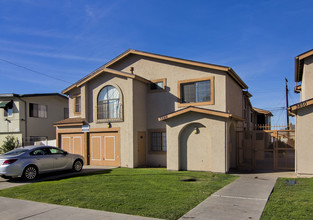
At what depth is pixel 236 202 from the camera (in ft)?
23.6

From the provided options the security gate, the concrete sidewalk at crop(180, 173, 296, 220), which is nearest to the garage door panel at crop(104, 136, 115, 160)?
the security gate

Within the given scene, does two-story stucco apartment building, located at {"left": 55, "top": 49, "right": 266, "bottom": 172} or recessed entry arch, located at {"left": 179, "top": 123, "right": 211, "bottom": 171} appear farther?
two-story stucco apartment building, located at {"left": 55, "top": 49, "right": 266, "bottom": 172}

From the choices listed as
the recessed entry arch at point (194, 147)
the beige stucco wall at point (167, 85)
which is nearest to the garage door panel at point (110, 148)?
the beige stucco wall at point (167, 85)

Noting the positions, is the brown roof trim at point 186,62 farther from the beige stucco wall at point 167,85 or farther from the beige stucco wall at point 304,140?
the beige stucco wall at point 304,140

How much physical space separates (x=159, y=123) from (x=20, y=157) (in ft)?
25.4

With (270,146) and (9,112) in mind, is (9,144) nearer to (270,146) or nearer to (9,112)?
(9,112)

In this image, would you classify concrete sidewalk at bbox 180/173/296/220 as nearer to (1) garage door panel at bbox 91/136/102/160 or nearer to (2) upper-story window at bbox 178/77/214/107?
(2) upper-story window at bbox 178/77/214/107

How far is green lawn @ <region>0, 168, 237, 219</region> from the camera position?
666 centimetres

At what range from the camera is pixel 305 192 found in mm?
8055

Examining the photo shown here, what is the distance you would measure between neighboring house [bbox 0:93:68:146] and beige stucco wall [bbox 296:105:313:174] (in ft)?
70.7

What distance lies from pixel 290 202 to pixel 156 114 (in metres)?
9.94

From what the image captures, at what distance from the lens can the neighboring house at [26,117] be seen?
2323 centimetres

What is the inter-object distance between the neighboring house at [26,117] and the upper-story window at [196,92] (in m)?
15.7

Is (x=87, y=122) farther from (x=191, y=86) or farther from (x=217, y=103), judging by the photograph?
(x=217, y=103)
